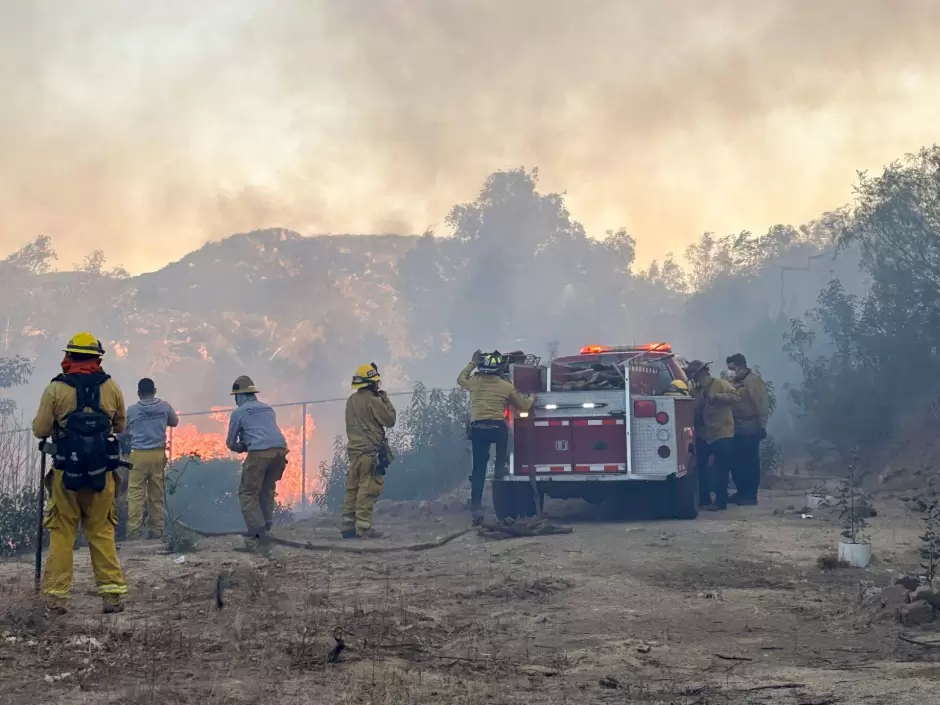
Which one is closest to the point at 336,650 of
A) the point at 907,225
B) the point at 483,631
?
the point at 483,631

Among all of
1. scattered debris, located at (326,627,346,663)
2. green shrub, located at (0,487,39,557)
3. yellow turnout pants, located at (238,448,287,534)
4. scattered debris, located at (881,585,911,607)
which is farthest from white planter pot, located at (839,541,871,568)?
green shrub, located at (0,487,39,557)

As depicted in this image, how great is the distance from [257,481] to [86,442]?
4107mm

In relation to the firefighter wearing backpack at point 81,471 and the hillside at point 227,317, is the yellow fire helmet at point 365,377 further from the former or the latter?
the hillside at point 227,317

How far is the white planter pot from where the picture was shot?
7906mm

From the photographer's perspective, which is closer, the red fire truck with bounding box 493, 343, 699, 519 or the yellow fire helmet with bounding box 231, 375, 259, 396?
the yellow fire helmet with bounding box 231, 375, 259, 396

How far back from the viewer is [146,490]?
10.7 metres

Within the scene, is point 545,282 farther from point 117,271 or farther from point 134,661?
point 134,661

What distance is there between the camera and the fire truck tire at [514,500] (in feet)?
37.7

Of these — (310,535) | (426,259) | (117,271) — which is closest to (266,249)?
(117,271)

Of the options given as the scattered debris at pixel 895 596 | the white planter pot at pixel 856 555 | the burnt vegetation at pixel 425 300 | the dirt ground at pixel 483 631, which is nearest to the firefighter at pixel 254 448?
the dirt ground at pixel 483 631

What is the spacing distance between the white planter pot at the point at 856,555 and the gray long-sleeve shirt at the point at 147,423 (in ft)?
22.9

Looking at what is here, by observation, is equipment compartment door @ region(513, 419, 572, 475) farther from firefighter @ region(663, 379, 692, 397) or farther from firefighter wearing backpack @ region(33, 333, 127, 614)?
firefighter wearing backpack @ region(33, 333, 127, 614)

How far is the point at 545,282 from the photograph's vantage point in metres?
52.9

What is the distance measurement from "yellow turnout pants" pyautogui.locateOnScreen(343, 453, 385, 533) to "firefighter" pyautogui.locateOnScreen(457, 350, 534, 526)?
1.23m
